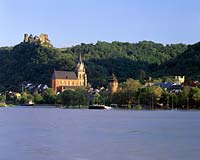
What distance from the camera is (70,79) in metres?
176

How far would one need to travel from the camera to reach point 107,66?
179m

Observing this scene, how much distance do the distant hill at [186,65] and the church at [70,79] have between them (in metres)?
24.8

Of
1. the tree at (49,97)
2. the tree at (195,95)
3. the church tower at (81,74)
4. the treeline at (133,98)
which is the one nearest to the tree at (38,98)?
the treeline at (133,98)

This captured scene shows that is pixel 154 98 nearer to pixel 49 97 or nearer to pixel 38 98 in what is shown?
pixel 49 97

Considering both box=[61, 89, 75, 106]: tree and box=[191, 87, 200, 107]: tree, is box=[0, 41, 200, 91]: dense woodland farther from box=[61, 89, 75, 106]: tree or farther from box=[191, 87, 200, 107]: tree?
box=[191, 87, 200, 107]: tree

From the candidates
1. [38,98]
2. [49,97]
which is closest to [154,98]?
[49,97]

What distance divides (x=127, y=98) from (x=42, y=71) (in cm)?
7682

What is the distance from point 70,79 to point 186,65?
43.1 metres

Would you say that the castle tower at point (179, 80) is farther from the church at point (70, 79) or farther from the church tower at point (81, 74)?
the church tower at point (81, 74)

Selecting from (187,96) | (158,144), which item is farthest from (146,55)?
(158,144)

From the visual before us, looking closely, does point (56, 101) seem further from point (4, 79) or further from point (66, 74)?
point (4, 79)

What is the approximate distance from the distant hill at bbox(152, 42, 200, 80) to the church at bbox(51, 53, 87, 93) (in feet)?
81.3

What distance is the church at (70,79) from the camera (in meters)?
174

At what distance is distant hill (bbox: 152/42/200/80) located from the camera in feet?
479
